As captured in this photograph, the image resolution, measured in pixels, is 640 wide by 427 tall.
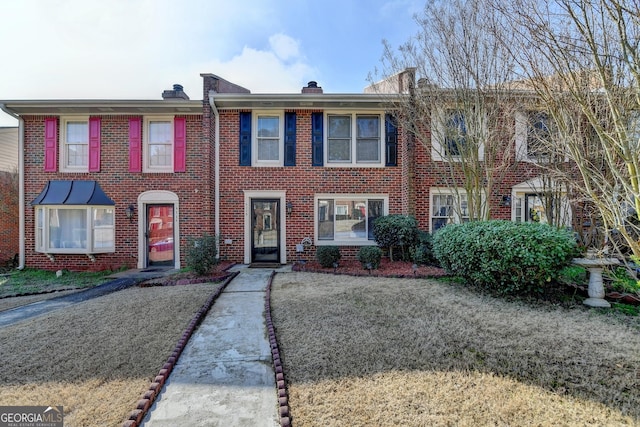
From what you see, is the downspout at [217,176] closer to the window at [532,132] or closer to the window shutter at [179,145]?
the window shutter at [179,145]

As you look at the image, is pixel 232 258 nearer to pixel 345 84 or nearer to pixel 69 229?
pixel 69 229

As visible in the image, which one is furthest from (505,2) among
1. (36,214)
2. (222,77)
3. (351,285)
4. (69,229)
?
(36,214)

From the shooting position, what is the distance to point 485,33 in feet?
20.0

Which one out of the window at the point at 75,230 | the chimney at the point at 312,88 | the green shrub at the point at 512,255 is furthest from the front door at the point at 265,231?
the green shrub at the point at 512,255

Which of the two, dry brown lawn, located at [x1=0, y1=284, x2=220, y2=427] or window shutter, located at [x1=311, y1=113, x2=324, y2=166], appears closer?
dry brown lawn, located at [x1=0, y1=284, x2=220, y2=427]

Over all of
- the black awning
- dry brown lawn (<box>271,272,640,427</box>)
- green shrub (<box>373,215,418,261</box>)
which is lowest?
dry brown lawn (<box>271,272,640,427</box>)

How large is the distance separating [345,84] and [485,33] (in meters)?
4.73

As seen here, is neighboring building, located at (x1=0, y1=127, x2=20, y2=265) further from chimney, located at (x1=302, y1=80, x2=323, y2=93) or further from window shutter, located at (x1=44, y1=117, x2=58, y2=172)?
chimney, located at (x1=302, y1=80, x2=323, y2=93)

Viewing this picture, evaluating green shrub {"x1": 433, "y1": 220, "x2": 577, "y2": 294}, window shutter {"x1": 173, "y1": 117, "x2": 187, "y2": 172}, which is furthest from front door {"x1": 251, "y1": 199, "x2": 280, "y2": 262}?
green shrub {"x1": 433, "y1": 220, "x2": 577, "y2": 294}

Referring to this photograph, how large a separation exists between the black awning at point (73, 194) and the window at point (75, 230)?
13.1 inches

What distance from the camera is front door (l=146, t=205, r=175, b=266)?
9344 mm

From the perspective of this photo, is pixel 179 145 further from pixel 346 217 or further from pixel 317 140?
pixel 346 217

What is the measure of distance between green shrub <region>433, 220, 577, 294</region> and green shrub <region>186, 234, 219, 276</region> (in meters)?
5.60

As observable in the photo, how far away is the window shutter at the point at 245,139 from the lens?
9.28 meters
